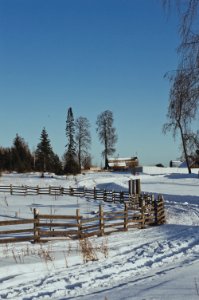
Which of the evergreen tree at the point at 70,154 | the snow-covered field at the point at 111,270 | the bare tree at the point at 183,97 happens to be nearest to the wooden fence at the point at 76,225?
the snow-covered field at the point at 111,270

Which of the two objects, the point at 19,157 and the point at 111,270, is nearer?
the point at 111,270

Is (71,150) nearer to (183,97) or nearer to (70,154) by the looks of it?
(70,154)

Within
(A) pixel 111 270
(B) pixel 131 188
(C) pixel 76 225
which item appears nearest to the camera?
(A) pixel 111 270

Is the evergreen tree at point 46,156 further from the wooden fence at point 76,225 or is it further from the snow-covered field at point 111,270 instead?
the snow-covered field at point 111,270

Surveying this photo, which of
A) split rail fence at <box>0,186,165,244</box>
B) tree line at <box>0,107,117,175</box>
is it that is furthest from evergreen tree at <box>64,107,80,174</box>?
split rail fence at <box>0,186,165,244</box>

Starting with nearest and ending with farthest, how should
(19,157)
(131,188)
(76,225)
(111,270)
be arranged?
1. (111,270)
2. (76,225)
3. (131,188)
4. (19,157)

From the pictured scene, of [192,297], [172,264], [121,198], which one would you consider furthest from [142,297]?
[121,198]

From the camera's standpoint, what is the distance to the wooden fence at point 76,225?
14017 mm

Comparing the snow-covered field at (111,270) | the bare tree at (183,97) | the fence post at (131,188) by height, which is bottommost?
the snow-covered field at (111,270)

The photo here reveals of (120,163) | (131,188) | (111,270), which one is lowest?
(111,270)

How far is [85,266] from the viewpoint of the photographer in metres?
9.55

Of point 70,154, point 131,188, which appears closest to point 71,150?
point 70,154

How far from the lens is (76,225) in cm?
1506

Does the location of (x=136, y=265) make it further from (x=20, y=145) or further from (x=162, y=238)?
(x=20, y=145)
